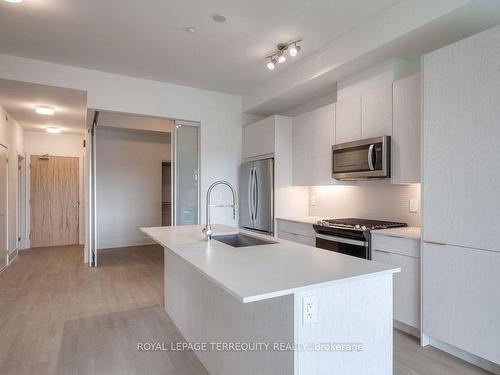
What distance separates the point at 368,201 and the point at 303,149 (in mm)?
1098

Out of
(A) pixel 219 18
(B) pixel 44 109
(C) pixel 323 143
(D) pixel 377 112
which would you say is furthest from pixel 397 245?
(B) pixel 44 109

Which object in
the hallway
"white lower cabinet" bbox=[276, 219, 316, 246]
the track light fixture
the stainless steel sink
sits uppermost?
the track light fixture

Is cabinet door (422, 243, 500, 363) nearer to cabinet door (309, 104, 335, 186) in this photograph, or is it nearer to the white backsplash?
the white backsplash

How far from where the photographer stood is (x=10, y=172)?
542 centimetres

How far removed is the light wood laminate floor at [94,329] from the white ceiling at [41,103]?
252cm

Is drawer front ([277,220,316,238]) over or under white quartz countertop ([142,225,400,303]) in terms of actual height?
under

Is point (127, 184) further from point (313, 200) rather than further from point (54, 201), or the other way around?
point (313, 200)

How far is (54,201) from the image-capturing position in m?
6.94

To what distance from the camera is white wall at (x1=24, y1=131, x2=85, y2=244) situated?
22.1ft

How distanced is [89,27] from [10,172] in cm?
388

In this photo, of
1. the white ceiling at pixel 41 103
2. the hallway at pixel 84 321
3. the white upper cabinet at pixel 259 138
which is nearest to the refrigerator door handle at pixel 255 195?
the white upper cabinet at pixel 259 138

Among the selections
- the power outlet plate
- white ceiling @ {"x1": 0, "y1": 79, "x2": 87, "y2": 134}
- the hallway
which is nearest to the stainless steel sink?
the hallway

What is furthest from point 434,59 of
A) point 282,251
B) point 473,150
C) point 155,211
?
point 155,211

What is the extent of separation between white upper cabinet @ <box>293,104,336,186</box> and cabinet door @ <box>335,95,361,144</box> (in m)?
0.10
